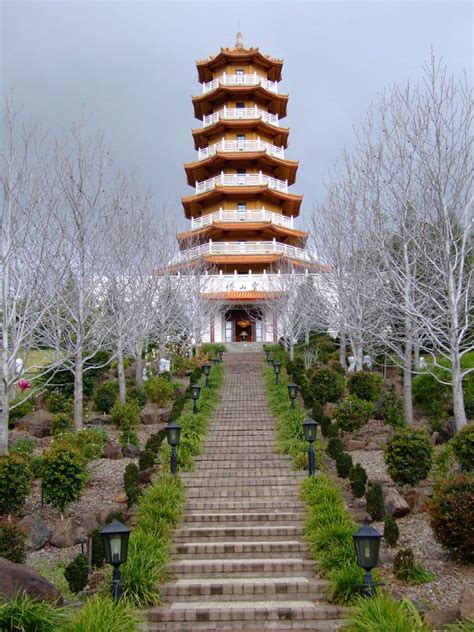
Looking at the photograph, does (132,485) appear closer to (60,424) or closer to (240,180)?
(60,424)

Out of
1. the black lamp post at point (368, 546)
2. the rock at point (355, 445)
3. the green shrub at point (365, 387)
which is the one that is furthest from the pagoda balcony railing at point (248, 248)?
the black lamp post at point (368, 546)

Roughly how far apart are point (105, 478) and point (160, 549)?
450cm

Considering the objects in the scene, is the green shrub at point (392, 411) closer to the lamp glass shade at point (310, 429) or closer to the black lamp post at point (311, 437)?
the black lamp post at point (311, 437)

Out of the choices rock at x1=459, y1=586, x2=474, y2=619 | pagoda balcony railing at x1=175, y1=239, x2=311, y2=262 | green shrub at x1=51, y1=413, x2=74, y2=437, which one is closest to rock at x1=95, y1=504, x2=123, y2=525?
green shrub at x1=51, y1=413, x2=74, y2=437

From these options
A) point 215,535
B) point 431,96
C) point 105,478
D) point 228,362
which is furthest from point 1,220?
point 228,362

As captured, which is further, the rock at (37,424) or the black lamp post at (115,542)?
the rock at (37,424)

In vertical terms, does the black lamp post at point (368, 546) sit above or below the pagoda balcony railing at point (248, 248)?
below

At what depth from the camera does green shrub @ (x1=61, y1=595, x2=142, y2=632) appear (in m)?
5.95

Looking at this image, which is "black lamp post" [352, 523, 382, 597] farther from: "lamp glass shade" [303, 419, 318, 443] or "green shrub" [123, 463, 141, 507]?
"green shrub" [123, 463, 141, 507]

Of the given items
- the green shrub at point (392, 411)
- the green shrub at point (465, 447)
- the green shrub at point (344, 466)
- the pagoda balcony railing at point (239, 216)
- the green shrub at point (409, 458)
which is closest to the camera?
the green shrub at point (465, 447)

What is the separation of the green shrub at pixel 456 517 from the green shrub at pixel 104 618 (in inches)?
162

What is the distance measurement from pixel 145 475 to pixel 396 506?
4877 mm

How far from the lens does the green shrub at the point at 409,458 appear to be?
1086 cm

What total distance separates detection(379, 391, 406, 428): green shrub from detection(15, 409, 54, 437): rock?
30.1 feet
